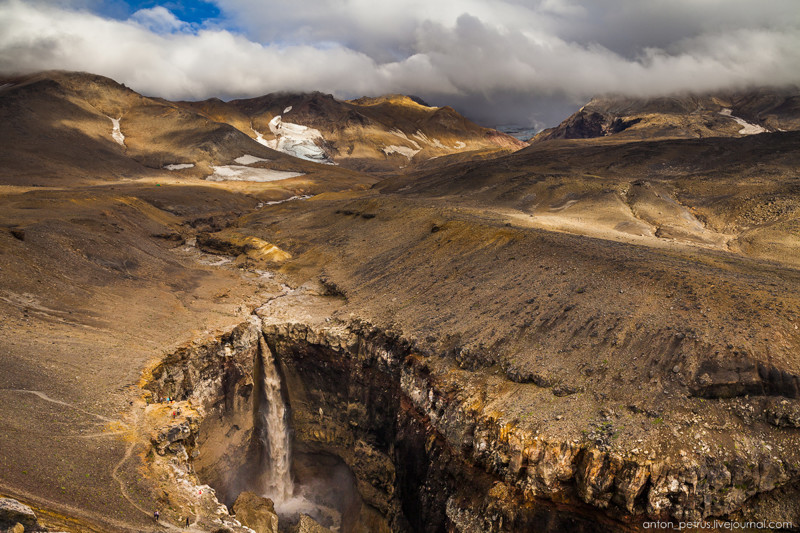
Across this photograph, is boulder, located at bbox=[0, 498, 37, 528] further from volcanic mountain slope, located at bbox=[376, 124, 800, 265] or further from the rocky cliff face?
volcanic mountain slope, located at bbox=[376, 124, 800, 265]

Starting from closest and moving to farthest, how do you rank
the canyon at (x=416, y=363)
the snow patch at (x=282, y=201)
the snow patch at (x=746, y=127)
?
the canyon at (x=416, y=363), the snow patch at (x=282, y=201), the snow patch at (x=746, y=127)

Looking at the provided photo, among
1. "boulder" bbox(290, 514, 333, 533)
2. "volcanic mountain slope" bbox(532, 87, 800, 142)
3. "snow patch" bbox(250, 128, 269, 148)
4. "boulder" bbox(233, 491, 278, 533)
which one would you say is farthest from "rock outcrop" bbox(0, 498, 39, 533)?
"snow patch" bbox(250, 128, 269, 148)

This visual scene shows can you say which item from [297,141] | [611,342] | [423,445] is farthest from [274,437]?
[297,141]

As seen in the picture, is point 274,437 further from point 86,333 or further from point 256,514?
point 86,333

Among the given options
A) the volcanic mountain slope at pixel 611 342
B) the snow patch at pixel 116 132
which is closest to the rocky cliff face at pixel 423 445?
the volcanic mountain slope at pixel 611 342

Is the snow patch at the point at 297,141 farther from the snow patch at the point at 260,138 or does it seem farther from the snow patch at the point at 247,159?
the snow patch at the point at 247,159

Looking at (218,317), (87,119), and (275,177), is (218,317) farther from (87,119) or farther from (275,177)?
(87,119)
